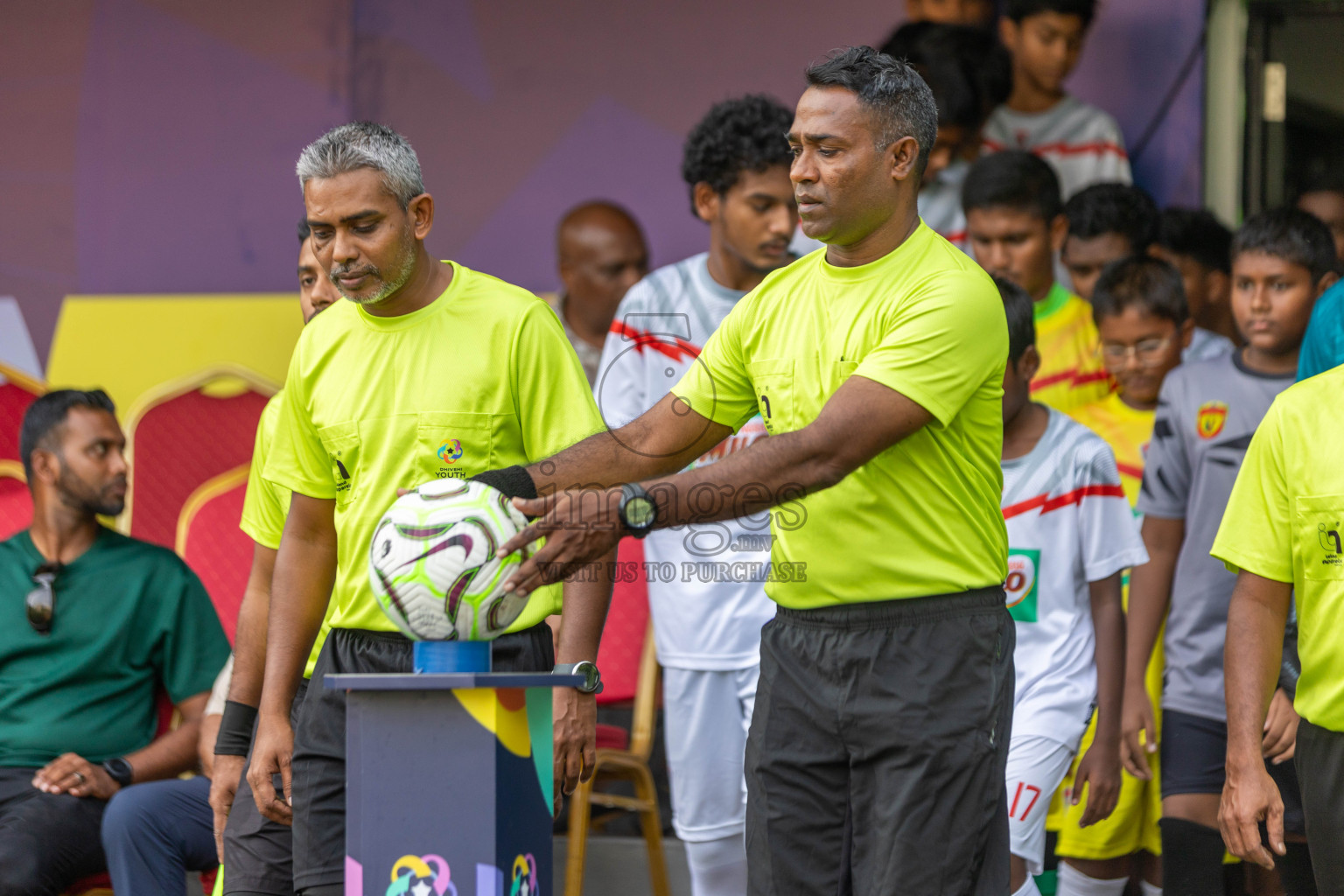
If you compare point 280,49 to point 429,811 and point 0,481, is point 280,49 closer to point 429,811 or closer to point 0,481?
point 0,481

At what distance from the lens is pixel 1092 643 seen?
3574 millimetres

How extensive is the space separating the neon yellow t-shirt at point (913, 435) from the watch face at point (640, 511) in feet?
0.95

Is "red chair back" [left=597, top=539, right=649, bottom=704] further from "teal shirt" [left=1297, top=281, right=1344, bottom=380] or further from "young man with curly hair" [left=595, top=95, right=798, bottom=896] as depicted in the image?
"teal shirt" [left=1297, top=281, right=1344, bottom=380]

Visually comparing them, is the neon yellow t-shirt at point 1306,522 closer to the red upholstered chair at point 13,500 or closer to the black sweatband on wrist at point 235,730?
the black sweatband on wrist at point 235,730

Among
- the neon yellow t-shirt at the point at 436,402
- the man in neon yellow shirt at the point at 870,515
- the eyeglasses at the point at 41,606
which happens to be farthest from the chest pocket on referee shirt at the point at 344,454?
the eyeglasses at the point at 41,606

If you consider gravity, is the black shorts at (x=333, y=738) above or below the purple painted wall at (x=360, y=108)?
below

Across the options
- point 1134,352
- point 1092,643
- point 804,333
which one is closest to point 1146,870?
point 1092,643

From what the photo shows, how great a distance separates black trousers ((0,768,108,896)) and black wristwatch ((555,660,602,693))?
70.5 inches

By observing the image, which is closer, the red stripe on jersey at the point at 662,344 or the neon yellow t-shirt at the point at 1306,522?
the neon yellow t-shirt at the point at 1306,522

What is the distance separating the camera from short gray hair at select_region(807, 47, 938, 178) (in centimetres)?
250

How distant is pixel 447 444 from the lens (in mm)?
2656

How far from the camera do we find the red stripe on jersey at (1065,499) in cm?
354

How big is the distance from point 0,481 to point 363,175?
2924 mm

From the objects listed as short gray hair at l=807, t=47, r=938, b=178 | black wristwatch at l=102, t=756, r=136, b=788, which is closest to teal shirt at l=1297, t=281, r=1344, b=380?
short gray hair at l=807, t=47, r=938, b=178
